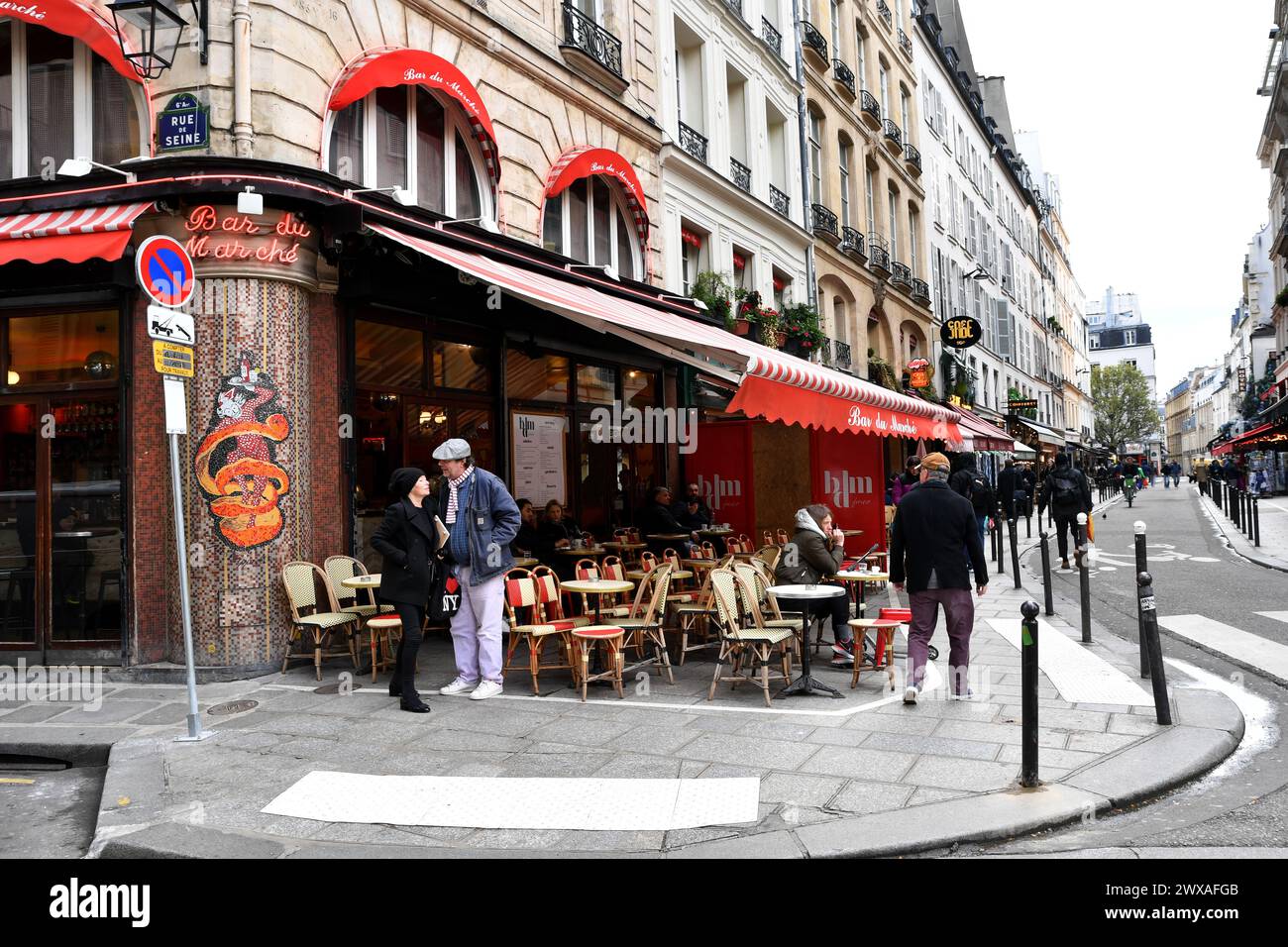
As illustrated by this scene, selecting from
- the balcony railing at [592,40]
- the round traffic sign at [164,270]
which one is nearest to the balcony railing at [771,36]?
the balcony railing at [592,40]

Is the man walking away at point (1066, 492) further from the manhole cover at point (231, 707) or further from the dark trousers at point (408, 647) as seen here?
the manhole cover at point (231, 707)

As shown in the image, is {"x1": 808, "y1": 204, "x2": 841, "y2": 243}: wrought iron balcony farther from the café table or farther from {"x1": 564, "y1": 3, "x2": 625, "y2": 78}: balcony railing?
the café table

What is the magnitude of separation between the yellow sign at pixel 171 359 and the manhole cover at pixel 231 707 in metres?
2.38

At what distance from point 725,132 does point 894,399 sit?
25.9ft

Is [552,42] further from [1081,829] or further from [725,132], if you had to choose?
[1081,829]

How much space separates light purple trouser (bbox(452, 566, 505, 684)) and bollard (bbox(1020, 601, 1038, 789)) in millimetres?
3789

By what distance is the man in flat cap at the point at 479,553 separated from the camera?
6773mm

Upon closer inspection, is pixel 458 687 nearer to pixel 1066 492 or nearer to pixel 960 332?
pixel 1066 492

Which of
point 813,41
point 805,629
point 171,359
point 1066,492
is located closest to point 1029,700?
point 805,629

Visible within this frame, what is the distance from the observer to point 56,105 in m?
8.30

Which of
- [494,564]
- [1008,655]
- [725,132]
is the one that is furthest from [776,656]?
[725,132]

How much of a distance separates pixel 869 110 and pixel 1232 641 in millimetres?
19033

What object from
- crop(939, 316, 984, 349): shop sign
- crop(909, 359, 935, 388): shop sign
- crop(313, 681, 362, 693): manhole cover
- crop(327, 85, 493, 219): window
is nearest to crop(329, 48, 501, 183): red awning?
crop(327, 85, 493, 219): window

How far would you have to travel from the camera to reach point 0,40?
8367 millimetres
